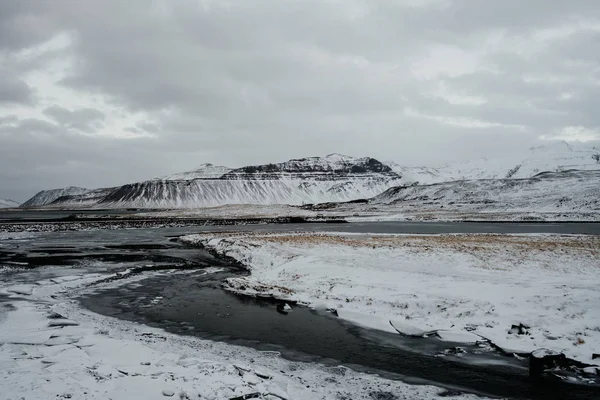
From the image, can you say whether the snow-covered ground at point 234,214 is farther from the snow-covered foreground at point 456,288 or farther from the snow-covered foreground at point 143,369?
the snow-covered foreground at point 143,369

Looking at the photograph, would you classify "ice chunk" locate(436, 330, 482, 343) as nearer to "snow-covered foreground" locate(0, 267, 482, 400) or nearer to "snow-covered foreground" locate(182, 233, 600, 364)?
"snow-covered foreground" locate(182, 233, 600, 364)

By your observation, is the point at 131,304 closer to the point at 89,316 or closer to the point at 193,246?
the point at 89,316

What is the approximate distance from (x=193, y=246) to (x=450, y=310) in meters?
32.4

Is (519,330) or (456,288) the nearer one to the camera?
(519,330)

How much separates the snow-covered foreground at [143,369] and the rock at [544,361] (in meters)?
3.04

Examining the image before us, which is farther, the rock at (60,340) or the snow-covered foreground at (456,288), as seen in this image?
the snow-covered foreground at (456,288)

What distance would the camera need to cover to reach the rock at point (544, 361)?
1091 cm

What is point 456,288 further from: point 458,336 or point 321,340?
point 321,340

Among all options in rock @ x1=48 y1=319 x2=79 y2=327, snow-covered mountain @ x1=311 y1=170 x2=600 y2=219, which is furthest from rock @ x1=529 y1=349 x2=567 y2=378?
snow-covered mountain @ x1=311 y1=170 x2=600 y2=219

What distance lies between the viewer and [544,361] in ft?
36.6

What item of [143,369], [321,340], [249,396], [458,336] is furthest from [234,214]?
[249,396]

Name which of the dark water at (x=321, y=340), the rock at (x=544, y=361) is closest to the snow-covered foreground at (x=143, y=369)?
the dark water at (x=321, y=340)

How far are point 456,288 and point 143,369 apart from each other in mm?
13932

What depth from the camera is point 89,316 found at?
1548 centimetres
